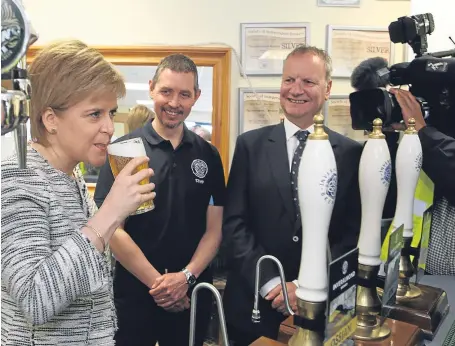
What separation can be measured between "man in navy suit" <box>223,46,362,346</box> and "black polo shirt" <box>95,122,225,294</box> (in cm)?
27

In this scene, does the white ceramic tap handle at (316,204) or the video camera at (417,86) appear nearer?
the white ceramic tap handle at (316,204)

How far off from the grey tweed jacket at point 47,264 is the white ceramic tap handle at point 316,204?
1.24 feet

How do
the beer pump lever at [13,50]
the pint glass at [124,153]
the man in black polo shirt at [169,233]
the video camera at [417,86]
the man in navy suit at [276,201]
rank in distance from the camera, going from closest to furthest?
1. the beer pump lever at [13,50]
2. the pint glass at [124,153]
3. the video camera at [417,86]
4. the man in navy suit at [276,201]
5. the man in black polo shirt at [169,233]

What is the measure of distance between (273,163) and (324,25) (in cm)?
149

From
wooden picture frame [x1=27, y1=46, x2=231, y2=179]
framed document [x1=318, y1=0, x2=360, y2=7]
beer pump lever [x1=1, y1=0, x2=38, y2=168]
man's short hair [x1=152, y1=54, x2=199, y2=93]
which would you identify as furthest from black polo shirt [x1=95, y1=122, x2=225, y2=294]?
framed document [x1=318, y1=0, x2=360, y2=7]

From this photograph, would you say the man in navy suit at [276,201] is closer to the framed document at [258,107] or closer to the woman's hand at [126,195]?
the woman's hand at [126,195]

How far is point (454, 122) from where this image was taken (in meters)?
1.40

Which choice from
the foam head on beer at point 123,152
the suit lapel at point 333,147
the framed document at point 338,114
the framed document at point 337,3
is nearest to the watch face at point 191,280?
the suit lapel at point 333,147

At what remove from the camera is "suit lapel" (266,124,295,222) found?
4.73 feet

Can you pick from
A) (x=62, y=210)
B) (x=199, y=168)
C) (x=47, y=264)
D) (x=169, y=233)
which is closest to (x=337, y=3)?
(x=199, y=168)

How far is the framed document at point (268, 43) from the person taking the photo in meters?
2.66

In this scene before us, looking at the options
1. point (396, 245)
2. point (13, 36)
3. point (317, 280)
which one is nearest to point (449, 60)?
point (396, 245)

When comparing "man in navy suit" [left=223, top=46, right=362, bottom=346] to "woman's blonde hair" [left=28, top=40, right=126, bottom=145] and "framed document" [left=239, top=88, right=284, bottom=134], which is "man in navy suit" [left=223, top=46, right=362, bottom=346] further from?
"framed document" [left=239, top=88, right=284, bottom=134]

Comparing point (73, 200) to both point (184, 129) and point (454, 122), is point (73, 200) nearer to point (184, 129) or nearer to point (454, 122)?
point (184, 129)
